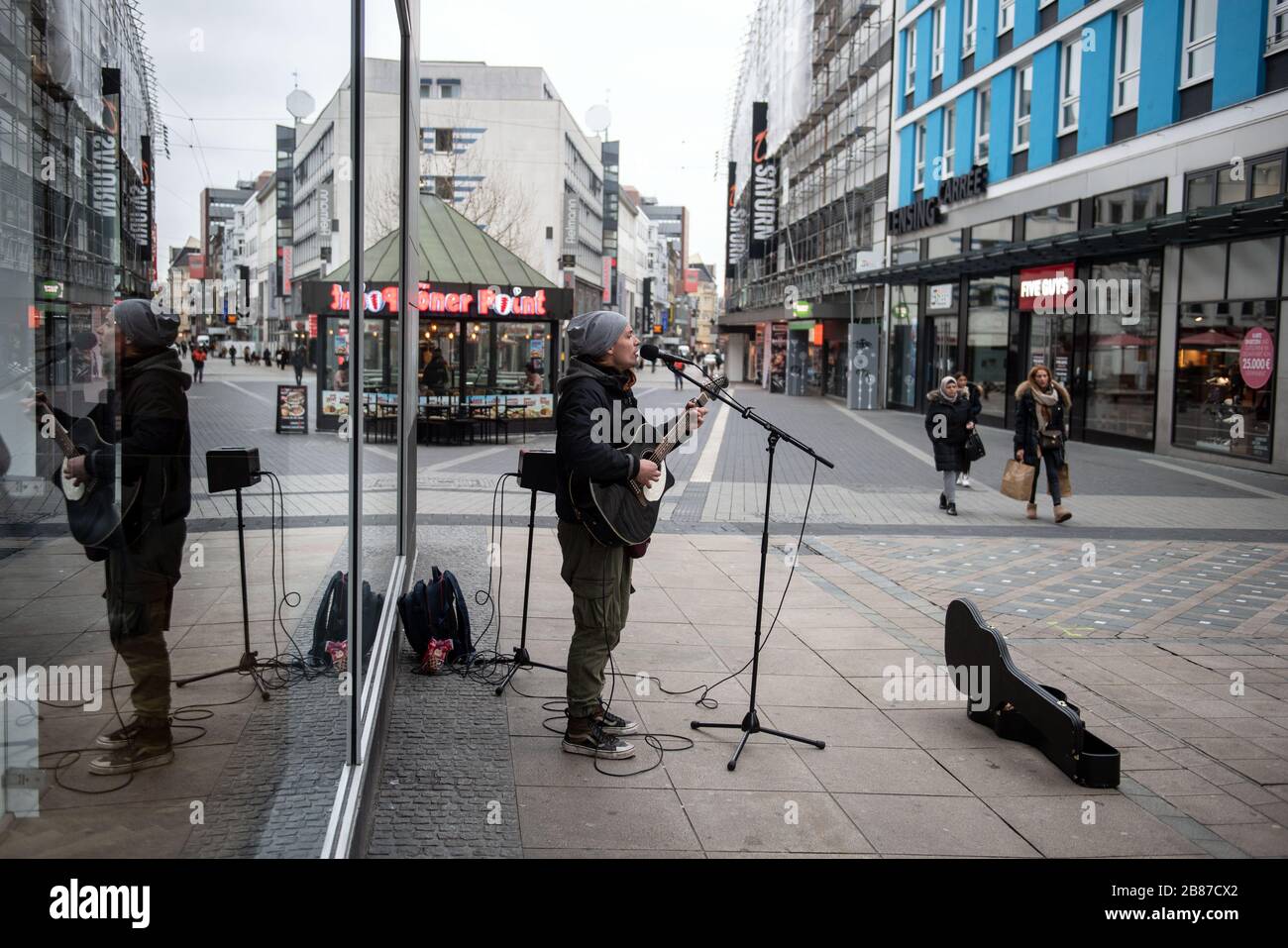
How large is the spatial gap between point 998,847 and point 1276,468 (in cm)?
1659

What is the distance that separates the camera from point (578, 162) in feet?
278

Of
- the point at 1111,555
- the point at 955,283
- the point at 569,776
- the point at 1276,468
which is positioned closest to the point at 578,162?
the point at 955,283

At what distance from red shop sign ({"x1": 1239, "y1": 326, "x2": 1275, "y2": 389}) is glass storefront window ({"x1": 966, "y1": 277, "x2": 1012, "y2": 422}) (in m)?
9.56

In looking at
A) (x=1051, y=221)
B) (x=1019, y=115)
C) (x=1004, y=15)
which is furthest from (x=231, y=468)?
(x=1004, y=15)

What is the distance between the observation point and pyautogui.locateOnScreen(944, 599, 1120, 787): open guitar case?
4859 mm

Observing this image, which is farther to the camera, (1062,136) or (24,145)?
(1062,136)

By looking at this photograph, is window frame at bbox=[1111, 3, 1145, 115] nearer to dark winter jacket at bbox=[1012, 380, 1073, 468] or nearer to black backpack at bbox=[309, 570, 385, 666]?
dark winter jacket at bbox=[1012, 380, 1073, 468]

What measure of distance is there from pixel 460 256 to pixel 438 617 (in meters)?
18.5

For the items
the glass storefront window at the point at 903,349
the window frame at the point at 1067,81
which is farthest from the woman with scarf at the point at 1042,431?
the glass storefront window at the point at 903,349

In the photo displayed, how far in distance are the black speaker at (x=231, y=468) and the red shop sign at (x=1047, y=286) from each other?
2489 centimetres

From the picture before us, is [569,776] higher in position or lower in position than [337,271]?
lower

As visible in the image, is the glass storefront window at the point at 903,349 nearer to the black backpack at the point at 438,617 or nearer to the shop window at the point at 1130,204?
the shop window at the point at 1130,204

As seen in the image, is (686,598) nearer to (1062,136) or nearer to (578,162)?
(1062,136)

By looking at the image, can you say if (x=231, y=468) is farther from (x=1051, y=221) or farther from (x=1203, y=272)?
(x=1051, y=221)
